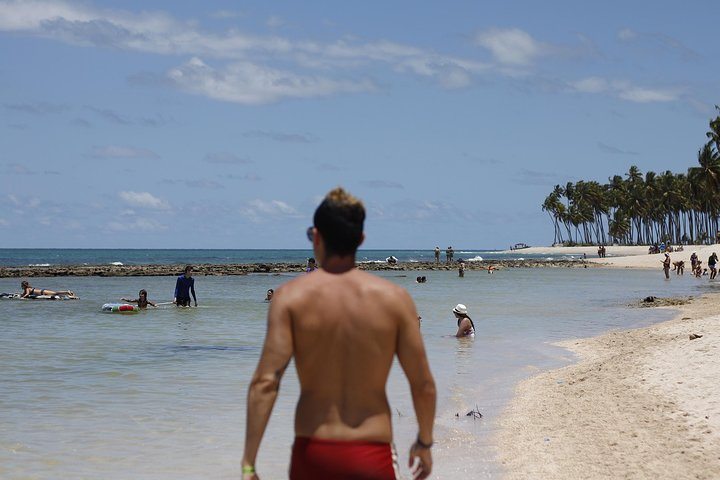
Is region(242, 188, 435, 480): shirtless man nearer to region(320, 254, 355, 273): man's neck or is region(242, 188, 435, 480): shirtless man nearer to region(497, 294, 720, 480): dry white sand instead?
region(320, 254, 355, 273): man's neck

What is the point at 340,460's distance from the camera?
352cm

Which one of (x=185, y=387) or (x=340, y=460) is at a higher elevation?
(x=340, y=460)

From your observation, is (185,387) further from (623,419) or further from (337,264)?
(337,264)

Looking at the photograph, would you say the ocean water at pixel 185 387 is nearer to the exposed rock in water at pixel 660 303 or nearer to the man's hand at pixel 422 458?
the exposed rock in water at pixel 660 303

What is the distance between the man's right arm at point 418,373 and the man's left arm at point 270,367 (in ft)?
1.53

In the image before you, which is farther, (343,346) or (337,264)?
(337,264)

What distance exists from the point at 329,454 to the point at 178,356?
580 inches

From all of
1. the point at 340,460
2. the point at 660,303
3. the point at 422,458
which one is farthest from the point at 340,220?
the point at 660,303

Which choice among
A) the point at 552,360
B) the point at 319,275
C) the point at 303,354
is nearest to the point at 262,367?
the point at 303,354

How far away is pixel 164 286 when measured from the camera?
54.2 m

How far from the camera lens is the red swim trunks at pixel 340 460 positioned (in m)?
3.52

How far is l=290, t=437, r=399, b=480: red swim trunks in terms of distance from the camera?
3521 mm

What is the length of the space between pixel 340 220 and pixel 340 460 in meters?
0.97

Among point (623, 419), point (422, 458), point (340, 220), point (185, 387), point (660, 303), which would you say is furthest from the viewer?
point (660, 303)
